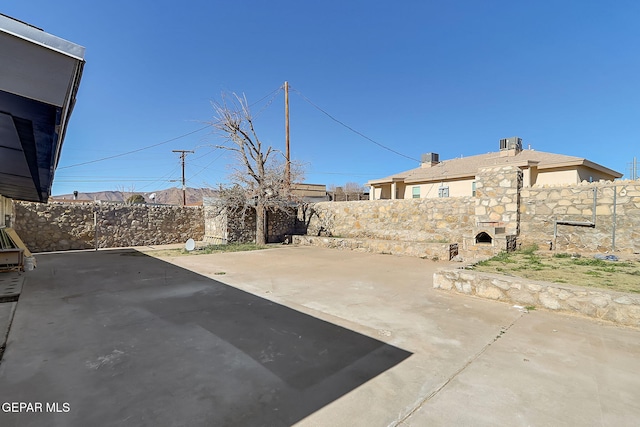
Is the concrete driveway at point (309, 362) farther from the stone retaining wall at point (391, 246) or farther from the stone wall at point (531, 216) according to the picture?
the stone wall at point (531, 216)

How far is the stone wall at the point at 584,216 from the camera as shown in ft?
26.1

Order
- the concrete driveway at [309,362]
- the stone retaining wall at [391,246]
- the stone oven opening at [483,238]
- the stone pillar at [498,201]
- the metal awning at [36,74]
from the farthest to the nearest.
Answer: the stone retaining wall at [391,246] < the stone oven opening at [483,238] < the stone pillar at [498,201] < the concrete driveway at [309,362] < the metal awning at [36,74]

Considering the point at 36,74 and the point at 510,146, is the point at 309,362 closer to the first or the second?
the point at 36,74

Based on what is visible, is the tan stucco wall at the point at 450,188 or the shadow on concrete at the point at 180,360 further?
the tan stucco wall at the point at 450,188

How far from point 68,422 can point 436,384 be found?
2.84 m

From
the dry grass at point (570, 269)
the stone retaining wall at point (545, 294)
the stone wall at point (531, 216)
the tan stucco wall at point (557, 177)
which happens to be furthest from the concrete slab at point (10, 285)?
the tan stucco wall at point (557, 177)

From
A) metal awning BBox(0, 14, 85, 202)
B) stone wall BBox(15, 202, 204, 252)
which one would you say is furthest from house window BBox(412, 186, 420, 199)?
metal awning BBox(0, 14, 85, 202)

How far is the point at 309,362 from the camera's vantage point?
3.08 m

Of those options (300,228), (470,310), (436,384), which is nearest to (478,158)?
(300,228)

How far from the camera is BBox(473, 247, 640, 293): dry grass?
5.04 m

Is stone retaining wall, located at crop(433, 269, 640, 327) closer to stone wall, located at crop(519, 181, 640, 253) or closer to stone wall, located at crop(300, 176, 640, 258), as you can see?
stone wall, located at crop(300, 176, 640, 258)

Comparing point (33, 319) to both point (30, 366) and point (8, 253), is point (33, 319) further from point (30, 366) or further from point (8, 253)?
point (8, 253)

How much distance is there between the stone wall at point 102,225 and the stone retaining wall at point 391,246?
22.2 ft

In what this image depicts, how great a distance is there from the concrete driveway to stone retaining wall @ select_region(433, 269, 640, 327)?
0.81 ft
